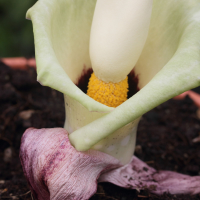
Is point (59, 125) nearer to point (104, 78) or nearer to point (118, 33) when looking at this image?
point (104, 78)

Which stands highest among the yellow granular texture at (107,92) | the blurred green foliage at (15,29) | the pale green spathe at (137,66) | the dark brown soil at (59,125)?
the pale green spathe at (137,66)

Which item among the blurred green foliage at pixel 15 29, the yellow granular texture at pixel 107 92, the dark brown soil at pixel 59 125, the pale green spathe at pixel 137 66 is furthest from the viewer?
the blurred green foliage at pixel 15 29

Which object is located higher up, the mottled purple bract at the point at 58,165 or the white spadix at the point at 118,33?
the white spadix at the point at 118,33

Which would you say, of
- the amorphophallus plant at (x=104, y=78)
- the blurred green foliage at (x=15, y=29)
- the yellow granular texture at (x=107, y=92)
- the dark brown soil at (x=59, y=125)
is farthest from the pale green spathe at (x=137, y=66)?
the blurred green foliage at (x=15, y=29)

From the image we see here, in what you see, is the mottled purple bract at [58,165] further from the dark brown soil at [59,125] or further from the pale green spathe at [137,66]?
the dark brown soil at [59,125]

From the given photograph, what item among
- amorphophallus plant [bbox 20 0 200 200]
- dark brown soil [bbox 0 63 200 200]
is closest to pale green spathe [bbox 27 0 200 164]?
amorphophallus plant [bbox 20 0 200 200]

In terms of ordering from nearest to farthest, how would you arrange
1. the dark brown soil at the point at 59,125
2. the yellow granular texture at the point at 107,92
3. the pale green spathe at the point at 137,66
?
the pale green spathe at the point at 137,66 < the yellow granular texture at the point at 107,92 < the dark brown soil at the point at 59,125

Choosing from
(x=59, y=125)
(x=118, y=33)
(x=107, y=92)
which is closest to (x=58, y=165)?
(x=107, y=92)

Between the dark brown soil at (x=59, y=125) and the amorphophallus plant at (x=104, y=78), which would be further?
the dark brown soil at (x=59, y=125)
